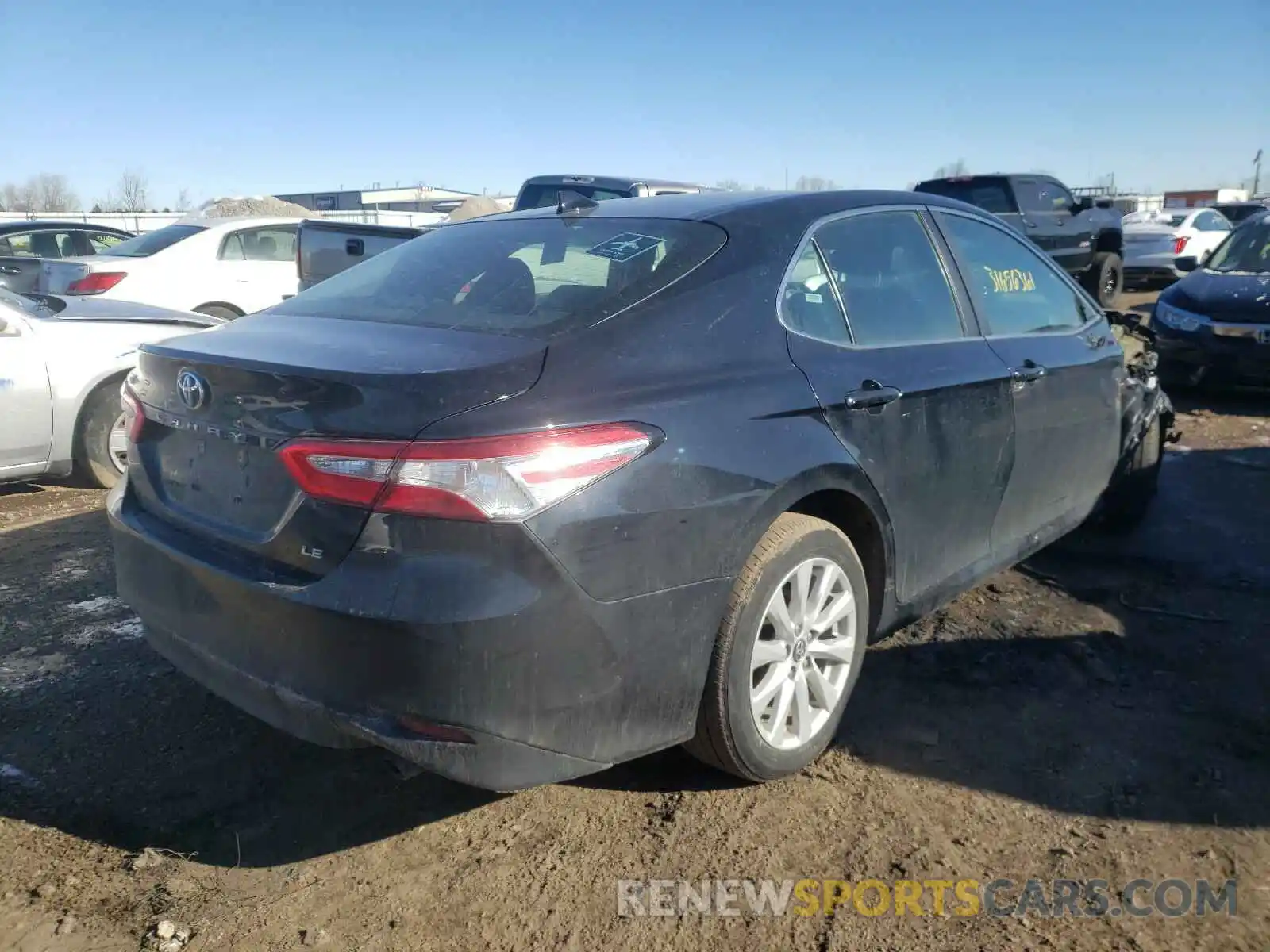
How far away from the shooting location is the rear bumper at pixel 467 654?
2.17 m

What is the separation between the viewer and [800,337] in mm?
2914

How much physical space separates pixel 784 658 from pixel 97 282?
8.22 metres

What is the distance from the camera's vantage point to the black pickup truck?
1287 cm

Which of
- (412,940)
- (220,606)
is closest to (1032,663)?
(412,940)

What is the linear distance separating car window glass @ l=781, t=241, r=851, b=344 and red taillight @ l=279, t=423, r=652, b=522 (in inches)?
37.1

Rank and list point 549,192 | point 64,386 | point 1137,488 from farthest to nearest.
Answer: point 549,192, point 64,386, point 1137,488

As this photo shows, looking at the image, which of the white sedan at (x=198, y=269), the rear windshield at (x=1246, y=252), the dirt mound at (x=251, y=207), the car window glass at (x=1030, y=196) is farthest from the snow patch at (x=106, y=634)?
the dirt mound at (x=251, y=207)

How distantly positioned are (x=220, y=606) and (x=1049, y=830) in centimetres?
222

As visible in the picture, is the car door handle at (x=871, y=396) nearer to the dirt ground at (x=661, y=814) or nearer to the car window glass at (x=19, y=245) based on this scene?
the dirt ground at (x=661, y=814)

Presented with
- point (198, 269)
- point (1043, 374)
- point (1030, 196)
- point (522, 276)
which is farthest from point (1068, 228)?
point (522, 276)

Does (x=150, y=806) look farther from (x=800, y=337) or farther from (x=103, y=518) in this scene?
(x=103, y=518)

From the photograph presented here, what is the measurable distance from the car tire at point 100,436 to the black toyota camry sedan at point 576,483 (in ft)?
10.6

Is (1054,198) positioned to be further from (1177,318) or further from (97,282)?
(97,282)

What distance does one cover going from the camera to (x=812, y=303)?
3.03 meters
